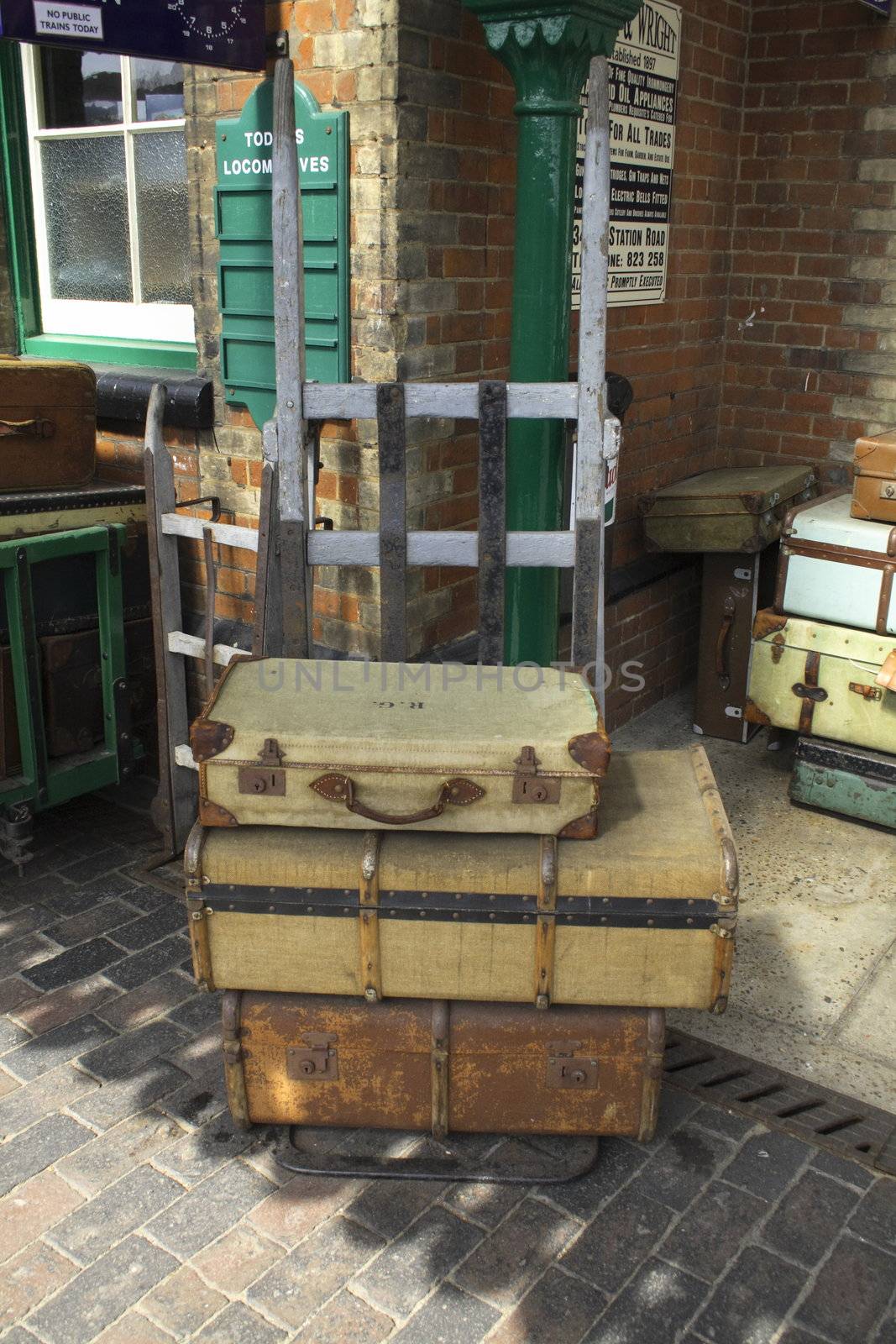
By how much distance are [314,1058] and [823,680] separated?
2.71 metres

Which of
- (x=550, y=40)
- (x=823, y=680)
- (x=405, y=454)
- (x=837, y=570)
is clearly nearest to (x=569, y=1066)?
(x=405, y=454)

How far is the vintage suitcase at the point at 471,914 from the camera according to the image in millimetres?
2619

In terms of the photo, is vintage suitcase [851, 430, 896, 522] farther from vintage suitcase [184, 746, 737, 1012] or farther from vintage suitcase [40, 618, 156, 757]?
vintage suitcase [40, 618, 156, 757]

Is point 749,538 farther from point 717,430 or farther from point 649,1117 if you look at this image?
point 649,1117

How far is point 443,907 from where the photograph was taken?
2643 mm

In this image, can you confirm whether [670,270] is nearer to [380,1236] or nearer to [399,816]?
[399,816]

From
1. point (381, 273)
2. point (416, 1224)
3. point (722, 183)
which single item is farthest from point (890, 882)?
point (722, 183)

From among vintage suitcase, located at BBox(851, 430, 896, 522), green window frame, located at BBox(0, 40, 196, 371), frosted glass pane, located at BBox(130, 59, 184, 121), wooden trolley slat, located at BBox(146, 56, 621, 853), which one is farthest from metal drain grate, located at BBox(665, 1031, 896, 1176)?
frosted glass pane, located at BBox(130, 59, 184, 121)

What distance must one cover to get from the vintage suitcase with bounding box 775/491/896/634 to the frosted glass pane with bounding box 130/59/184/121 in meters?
2.87

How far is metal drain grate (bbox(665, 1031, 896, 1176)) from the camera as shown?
2936 millimetres

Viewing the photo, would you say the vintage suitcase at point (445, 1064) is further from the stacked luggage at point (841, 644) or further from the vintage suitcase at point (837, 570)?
the vintage suitcase at point (837, 570)

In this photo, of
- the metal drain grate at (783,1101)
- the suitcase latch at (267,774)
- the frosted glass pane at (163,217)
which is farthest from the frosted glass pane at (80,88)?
the metal drain grate at (783,1101)

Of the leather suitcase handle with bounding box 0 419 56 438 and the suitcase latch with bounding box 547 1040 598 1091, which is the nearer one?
the suitcase latch with bounding box 547 1040 598 1091

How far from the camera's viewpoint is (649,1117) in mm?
2846
